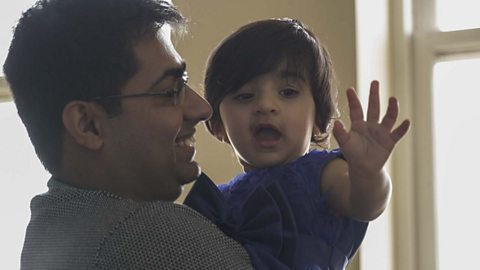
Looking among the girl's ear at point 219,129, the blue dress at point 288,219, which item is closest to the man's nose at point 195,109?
the blue dress at point 288,219

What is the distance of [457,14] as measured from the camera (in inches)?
92.0

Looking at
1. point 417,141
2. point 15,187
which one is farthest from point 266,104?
point 15,187

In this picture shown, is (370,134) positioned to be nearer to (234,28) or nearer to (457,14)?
(234,28)

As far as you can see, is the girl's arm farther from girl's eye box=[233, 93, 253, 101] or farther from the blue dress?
girl's eye box=[233, 93, 253, 101]

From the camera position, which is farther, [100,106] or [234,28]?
[234,28]

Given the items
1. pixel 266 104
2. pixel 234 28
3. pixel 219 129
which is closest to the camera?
pixel 266 104

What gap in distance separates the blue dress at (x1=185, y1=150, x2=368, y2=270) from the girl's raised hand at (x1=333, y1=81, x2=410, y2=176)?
135mm

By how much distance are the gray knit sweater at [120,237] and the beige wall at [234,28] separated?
2.89 feet

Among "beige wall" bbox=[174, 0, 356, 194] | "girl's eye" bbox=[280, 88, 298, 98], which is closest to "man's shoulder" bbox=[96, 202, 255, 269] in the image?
"girl's eye" bbox=[280, 88, 298, 98]

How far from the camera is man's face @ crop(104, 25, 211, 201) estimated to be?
4.43ft

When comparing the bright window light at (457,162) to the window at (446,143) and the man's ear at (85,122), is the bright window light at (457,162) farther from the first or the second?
the man's ear at (85,122)

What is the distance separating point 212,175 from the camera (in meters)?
2.21

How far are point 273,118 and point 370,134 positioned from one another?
0.84 ft

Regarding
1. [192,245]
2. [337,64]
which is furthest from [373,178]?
[337,64]
